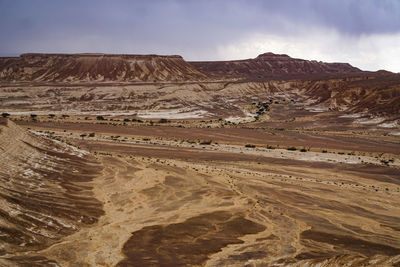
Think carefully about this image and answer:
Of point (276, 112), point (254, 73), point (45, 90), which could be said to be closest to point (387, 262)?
point (276, 112)

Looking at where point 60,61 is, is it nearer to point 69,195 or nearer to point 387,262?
point 69,195

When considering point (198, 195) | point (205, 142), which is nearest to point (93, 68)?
point (205, 142)

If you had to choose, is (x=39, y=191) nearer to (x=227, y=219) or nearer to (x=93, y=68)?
(x=227, y=219)

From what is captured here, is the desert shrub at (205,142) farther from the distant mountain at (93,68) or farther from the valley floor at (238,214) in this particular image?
the distant mountain at (93,68)

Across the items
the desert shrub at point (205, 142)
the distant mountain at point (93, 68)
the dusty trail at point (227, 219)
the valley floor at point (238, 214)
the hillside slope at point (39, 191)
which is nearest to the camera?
the valley floor at point (238, 214)

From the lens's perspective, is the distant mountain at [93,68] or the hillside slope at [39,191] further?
the distant mountain at [93,68]

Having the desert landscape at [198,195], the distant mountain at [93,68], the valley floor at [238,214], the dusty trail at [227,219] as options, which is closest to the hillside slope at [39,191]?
the desert landscape at [198,195]

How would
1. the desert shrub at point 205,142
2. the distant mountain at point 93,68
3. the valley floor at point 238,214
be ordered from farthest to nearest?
the distant mountain at point 93,68, the desert shrub at point 205,142, the valley floor at point 238,214

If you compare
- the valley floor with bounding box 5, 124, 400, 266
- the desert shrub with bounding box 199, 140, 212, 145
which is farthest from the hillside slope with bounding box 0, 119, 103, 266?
the desert shrub with bounding box 199, 140, 212, 145
